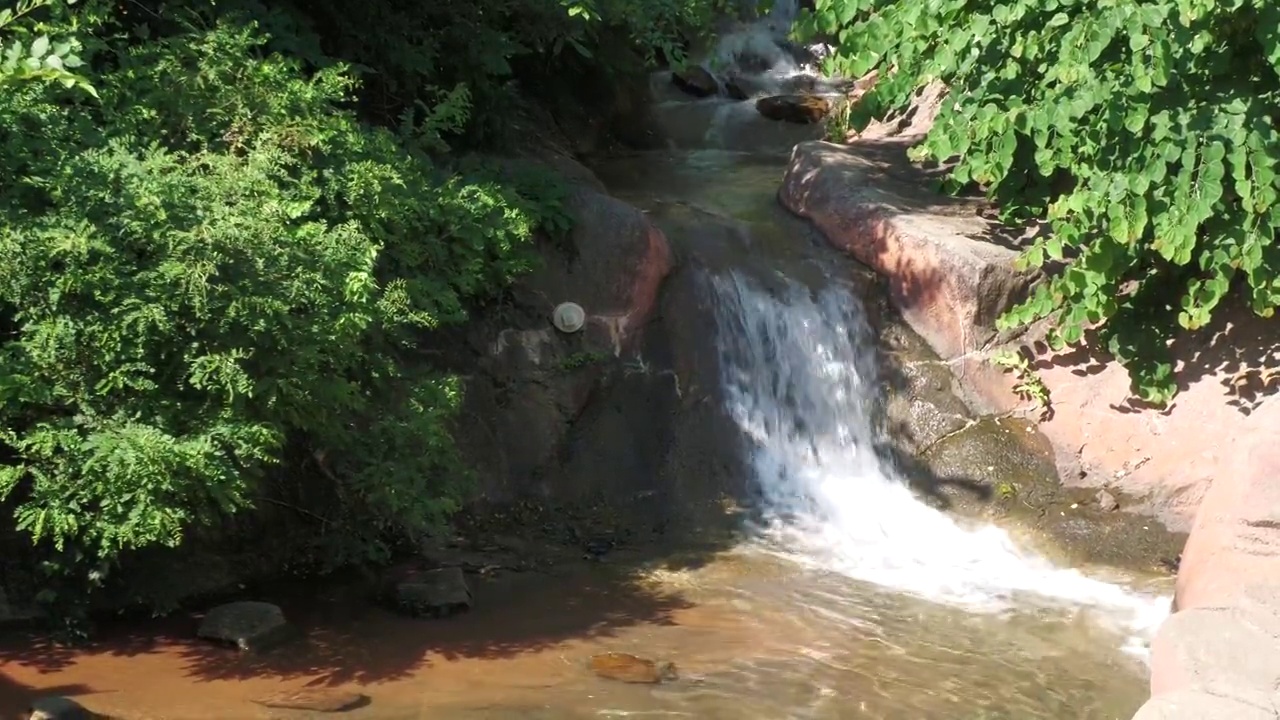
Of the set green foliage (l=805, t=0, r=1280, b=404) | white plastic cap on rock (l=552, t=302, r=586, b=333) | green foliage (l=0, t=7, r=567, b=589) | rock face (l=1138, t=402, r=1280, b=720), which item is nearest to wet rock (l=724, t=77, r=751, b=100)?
green foliage (l=805, t=0, r=1280, b=404)

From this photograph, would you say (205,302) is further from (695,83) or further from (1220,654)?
(695,83)

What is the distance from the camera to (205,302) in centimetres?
637

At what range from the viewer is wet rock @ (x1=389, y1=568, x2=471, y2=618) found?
760 centimetres

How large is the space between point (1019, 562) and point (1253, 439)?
229 cm

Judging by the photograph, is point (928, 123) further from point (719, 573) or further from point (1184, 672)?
point (1184, 672)

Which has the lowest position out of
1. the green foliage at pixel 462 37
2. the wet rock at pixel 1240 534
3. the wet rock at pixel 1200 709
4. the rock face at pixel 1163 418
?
the wet rock at pixel 1200 709

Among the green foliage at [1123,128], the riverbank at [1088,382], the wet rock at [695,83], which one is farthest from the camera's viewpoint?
the wet rock at [695,83]

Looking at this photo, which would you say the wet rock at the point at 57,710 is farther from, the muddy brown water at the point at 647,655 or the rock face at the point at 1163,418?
the rock face at the point at 1163,418

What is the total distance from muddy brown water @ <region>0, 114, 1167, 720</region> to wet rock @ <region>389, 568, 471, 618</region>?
0.09 metres

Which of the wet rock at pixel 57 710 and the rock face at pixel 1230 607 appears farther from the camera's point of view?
the wet rock at pixel 57 710

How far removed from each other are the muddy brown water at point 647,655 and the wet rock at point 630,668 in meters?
0.08

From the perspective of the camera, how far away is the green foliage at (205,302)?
6176 mm

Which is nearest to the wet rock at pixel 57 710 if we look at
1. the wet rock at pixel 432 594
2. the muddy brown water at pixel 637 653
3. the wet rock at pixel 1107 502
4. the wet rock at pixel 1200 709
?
the muddy brown water at pixel 637 653

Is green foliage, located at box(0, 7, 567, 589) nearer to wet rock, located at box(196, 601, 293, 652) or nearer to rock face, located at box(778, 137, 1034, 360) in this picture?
wet rock, located at box(196, 601, 293, 652)
